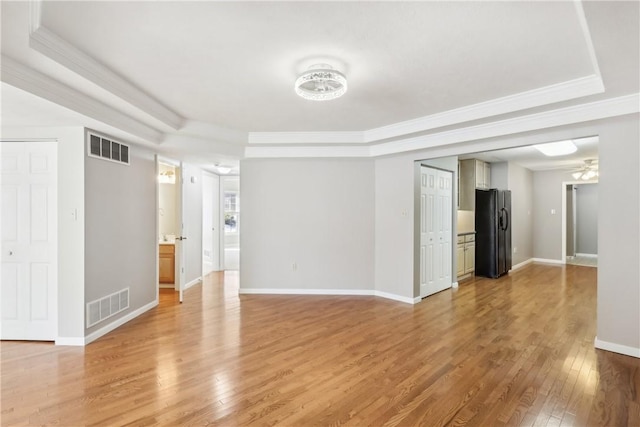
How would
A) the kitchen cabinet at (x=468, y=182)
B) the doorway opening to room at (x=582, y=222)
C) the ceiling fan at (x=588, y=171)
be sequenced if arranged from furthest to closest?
the doorway opening to room at (x=582, y=222) < the ceiling fan at (x=588, y=171) < the kitchen cabinet at (x=468, y=182)

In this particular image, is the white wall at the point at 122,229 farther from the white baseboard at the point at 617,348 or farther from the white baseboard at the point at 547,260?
the white baseboard at the point at 547,260

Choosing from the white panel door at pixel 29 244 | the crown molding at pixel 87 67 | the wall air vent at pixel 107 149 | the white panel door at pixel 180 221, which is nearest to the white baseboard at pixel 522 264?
the white panel door at pixel 180 221

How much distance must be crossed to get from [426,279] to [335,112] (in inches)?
126

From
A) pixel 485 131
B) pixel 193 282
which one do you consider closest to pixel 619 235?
pixel 485 131

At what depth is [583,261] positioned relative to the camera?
848cm

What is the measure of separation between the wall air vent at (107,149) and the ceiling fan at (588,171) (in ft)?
29.0

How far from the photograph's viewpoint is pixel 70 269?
3377 mm

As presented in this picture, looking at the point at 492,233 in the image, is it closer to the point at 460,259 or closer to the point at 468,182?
the point at 460,259

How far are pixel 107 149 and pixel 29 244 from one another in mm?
1305

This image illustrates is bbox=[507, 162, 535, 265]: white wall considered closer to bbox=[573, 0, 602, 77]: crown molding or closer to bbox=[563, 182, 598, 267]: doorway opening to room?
bbox=[563, 182, 598, 267]: doorway opening to room

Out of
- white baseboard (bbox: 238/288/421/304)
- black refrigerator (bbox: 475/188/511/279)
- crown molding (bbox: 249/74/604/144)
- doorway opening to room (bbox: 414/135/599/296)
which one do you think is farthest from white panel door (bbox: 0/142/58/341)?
black refrigerator (bbox: 475/188/511/279)

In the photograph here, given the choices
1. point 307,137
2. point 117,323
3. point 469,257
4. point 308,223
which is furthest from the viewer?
point 469,257

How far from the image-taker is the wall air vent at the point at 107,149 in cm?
345

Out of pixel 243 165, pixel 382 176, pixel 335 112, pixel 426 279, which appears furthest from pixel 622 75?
pixel 243 165
